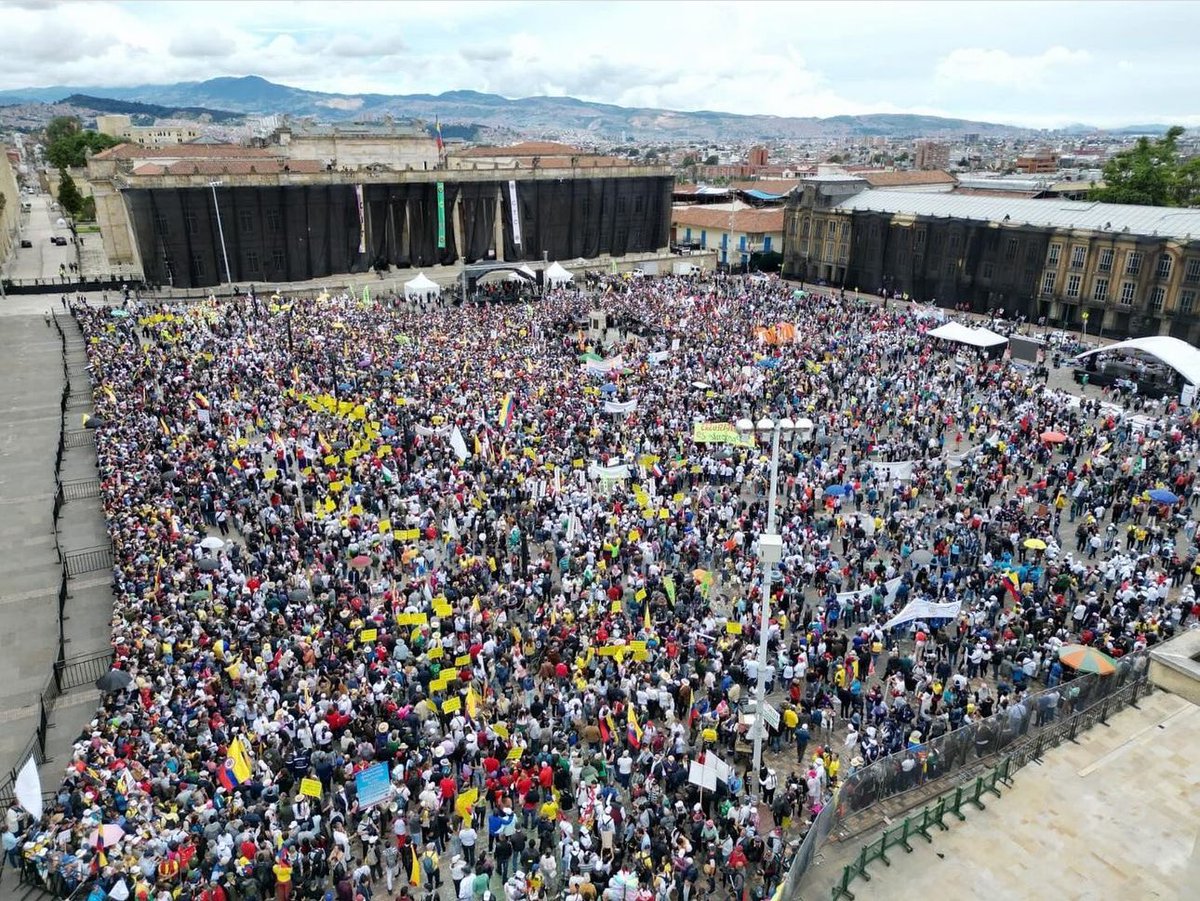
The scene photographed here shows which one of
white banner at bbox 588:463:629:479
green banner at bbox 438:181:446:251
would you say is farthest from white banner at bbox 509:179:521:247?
white banner at bbox 588:463:629:479

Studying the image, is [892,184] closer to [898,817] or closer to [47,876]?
[898,817]

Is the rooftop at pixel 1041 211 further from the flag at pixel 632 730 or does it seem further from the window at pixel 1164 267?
the flag at pixel 632 730

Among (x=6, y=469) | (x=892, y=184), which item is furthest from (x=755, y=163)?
(x=6, y=469)

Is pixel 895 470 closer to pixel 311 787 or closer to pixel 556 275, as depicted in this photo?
pixel 311 787

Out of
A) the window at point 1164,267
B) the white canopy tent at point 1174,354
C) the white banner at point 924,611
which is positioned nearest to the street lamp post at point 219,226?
the white banner at point 924,611

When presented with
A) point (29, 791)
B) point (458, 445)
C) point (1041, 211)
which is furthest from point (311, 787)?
point (1041, 211)

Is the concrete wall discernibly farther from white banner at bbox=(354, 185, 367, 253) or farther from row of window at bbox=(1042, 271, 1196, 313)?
row of window at bbox=(1042, 271, 1196, 313)
